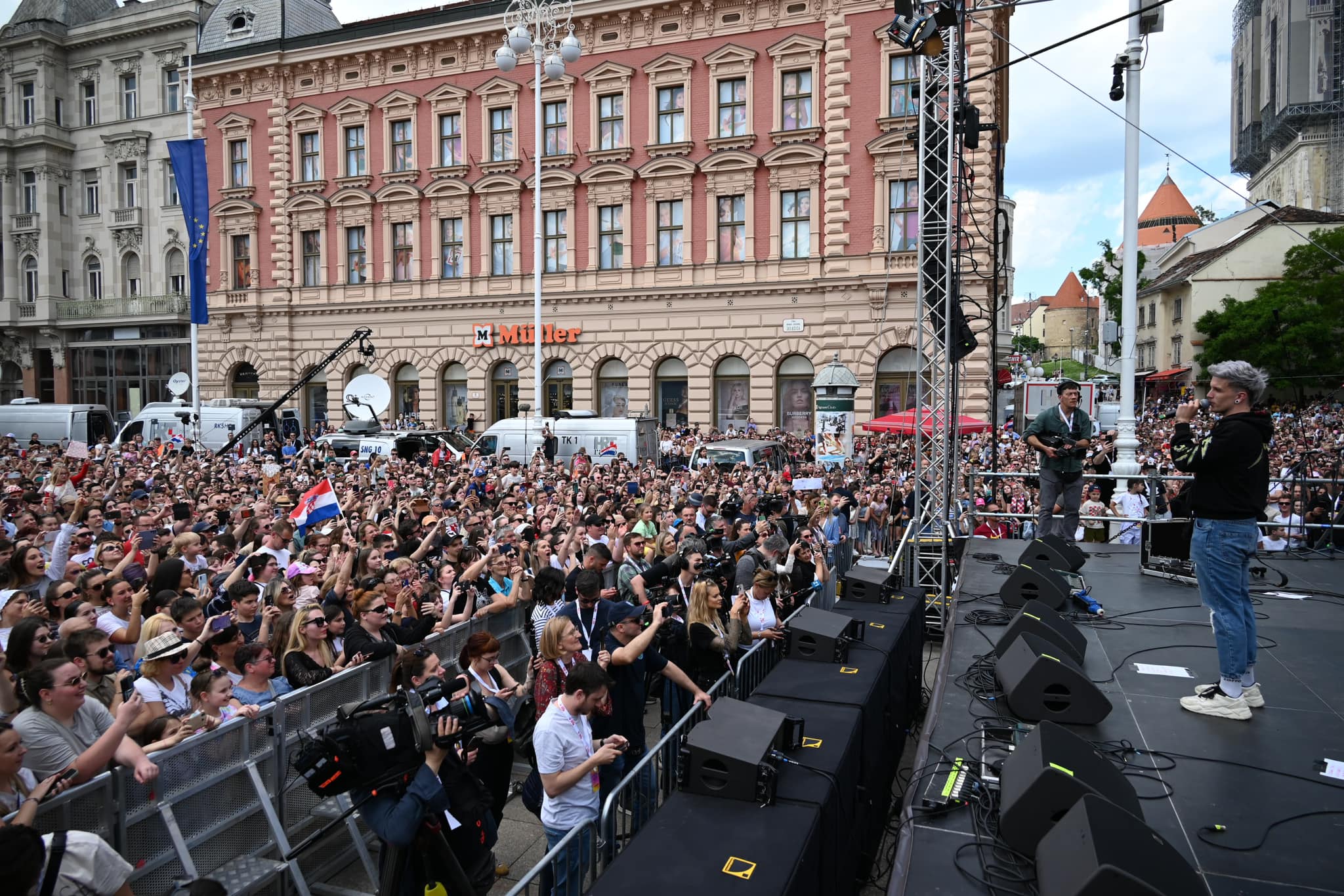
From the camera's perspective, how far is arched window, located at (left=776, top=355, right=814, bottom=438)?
32.3 meters

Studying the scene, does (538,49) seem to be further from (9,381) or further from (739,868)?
(9,381)

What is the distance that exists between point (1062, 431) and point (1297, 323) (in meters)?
43.3

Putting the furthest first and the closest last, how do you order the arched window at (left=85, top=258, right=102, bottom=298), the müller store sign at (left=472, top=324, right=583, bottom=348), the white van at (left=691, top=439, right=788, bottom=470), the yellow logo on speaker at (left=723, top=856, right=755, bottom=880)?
the arched window at (left=85, top=258, right=102, bottom=298)
the müller store sign at (left=472, top=324, right=583, bottom=348)
the white van at (left=691, top=439, right=788, bottom=470)
the yellow logo on speaker at (left=723, top=856, right=755, bottom=880)

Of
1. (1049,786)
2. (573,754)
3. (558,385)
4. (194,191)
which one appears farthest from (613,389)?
(1049,786)

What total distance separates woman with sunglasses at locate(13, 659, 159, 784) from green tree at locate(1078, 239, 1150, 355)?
6922 cm

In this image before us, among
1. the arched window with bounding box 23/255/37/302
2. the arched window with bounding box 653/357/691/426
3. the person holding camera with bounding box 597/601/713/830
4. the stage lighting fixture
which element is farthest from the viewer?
the arched window with bounding box 23/255/37/302

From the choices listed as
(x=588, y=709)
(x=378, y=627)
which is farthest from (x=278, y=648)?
(x=588, y=709)

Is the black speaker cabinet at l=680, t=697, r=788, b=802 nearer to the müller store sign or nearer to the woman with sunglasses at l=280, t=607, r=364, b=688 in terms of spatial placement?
Result: the woman with sunglasses at l=280, t=607, r=364, b=688

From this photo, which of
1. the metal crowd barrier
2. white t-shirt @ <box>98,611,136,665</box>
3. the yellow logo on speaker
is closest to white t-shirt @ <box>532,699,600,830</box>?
the yellow logo on speaker

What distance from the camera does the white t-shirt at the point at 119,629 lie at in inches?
288

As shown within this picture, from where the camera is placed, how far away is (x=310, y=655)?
6812mm

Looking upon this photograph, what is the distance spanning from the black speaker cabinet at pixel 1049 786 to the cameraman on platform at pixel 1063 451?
641cm

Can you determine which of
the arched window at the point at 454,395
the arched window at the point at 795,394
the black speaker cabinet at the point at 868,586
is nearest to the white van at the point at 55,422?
the arched window at the point at 454,395

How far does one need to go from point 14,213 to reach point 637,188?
37.0 metres
